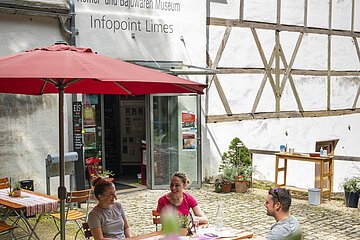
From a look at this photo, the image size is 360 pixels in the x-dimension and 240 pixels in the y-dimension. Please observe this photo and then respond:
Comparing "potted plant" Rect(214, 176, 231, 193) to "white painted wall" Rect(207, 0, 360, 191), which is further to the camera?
"white painted wall" Rect(207, 0, 360, 191)

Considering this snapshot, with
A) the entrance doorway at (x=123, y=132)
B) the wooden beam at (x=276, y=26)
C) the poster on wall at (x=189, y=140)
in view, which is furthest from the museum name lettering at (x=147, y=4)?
the poster on wall at (x=189, y=140)

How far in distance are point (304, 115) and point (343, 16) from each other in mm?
3311

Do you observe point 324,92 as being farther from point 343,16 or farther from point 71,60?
point 71,60

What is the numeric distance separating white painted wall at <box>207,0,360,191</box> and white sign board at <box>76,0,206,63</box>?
501 millimetres

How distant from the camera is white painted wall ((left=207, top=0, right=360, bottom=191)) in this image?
1094cm

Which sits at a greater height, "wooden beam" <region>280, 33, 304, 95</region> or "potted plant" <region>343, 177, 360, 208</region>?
"wooden beam" <region>280, 33, 304, 95</region>

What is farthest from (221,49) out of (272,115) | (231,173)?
(231,173)

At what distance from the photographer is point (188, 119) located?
10102 millimetres

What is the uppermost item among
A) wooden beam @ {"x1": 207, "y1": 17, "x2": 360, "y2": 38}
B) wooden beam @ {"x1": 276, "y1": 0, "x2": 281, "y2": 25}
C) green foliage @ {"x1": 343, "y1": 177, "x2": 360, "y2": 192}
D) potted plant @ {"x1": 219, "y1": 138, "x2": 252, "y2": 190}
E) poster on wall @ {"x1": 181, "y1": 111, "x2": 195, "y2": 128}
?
wooden beam @ {"x1": 276, "y1": 0, "x2": 281, "y2": 25}

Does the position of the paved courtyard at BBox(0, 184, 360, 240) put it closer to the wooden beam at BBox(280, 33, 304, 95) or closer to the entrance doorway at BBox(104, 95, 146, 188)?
the entrance doorway at BBox(104, 95, 146, 188)

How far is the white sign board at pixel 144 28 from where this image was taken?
887cm

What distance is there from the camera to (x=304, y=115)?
42.0ft

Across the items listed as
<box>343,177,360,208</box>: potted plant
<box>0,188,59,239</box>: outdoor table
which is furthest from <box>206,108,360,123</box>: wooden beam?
<box>0,188,59,239</box>: outdoor table

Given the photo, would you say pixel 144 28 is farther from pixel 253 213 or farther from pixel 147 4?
pixel 253 213
